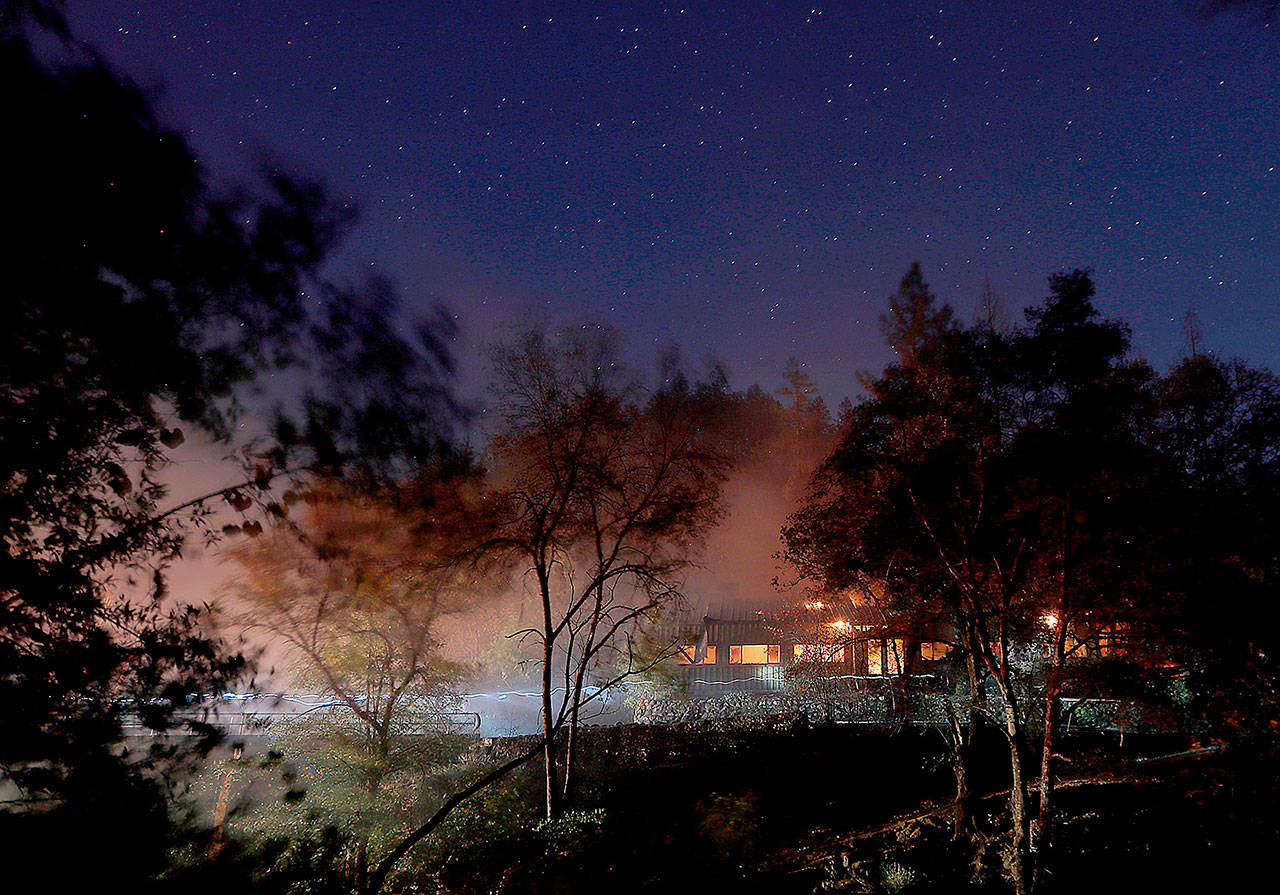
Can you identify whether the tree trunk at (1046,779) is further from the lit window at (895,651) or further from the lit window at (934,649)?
the lit window at (895,651)

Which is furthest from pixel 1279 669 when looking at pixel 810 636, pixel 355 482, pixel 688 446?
pixel 355 482

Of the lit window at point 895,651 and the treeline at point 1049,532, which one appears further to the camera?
the lit window at point 895,651

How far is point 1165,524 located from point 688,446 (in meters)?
9.19

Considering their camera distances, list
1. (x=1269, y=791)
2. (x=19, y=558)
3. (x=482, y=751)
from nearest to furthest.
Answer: (x=19, y=558)
(x=1269, y=791)
(x=482, y=751)

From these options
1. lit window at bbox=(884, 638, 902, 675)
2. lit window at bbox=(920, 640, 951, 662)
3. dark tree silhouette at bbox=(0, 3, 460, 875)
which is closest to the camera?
dark tree silhouette at bbox=(0, 3, 460, 875)

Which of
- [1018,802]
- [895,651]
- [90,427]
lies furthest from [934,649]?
[90,427]

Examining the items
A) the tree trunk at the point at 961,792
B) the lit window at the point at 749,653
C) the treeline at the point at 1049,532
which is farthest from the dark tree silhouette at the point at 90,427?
the lit window at the point at 749,653

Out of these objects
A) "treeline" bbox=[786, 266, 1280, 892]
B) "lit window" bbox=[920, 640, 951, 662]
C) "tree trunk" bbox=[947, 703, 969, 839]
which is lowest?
"tree trunk" bbox=[947, 703, 969, 839]

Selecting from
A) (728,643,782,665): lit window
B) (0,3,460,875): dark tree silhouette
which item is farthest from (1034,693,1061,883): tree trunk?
(728,643,782,665): lit window

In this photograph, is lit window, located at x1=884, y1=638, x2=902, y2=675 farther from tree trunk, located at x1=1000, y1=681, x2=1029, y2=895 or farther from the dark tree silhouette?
the dark tree silhouette

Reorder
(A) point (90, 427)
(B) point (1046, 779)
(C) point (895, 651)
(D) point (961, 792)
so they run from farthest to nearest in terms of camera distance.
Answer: (C) point (895, 651)
(D) point (961, 792)
(B) point (1046, 779)
(A) point (90, 427)

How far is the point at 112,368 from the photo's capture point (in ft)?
13.9

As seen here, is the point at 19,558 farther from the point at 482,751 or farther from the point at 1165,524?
the point at 482,751

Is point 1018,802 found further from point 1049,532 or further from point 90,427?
point 90,427
